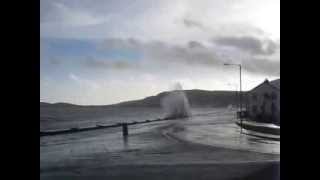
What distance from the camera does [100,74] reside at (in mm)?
1783

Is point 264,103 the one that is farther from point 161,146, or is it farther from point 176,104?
point 161,146

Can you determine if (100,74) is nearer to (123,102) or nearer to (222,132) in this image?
(123,102)

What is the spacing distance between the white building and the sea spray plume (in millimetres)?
308

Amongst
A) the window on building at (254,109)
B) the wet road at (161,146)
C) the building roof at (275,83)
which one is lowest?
the wet road at (161,146)

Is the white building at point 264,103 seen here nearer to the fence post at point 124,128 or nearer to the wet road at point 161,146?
the wet road at point 161,146

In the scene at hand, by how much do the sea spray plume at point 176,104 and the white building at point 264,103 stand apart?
308 mm

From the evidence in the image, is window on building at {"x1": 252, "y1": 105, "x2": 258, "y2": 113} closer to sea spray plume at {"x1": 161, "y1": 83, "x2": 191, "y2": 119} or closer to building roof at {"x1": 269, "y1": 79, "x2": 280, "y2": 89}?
building roof at {"x1": 269, "y1": 79, "x2": 280, "y2": 89}

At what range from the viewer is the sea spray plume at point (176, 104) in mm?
1798

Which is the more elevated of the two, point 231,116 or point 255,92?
point 255,92

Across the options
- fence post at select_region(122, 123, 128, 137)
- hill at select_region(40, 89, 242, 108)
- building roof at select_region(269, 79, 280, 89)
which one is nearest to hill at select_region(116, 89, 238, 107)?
hill at select_region(40, 89, 242, 108)

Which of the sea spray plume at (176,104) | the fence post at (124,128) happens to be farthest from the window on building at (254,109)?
the fence post at (124,128)

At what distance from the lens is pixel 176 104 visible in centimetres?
183
